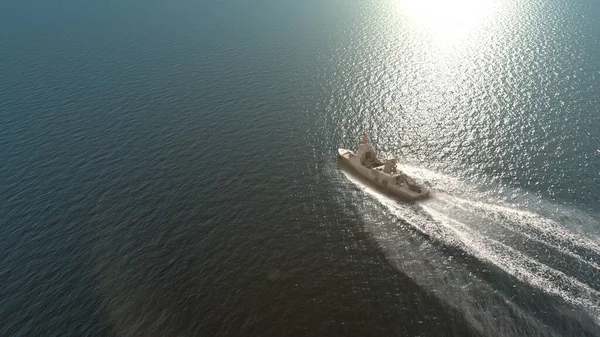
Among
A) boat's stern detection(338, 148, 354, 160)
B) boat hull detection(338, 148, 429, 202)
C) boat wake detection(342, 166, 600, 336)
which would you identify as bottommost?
boat wake detection(342, 166, 600, 336)

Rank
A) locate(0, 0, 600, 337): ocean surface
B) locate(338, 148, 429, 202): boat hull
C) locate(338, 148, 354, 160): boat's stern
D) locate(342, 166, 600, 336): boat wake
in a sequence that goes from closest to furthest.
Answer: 1. locate(342, 166, 600, 336): boat wake
2. locate(0, 0, 600, 337): ocean surface
3. locate(338, 148, 429, 202): boat hull
4. locate(338, 148, 354, 160): boat's stern

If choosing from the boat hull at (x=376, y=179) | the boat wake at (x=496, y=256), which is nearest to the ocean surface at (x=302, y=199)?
the boat wake at (x=496, y=256)

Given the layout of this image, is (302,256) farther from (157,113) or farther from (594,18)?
(594,18)

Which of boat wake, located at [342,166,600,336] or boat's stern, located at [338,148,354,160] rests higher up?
boat's stern, located at [338,148,354,160]

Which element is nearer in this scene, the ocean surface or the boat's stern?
the ocean surface

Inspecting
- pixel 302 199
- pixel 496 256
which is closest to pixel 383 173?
pixel 302 199

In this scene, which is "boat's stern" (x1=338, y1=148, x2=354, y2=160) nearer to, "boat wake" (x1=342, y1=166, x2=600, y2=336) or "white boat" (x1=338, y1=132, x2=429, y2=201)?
"white boat" (x1=338, y1=132, x2=429, y2=201)

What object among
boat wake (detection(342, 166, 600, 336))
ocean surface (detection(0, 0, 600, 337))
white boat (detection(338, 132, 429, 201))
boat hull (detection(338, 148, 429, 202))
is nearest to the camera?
boat wake (detection(342, 166, 600, 336))

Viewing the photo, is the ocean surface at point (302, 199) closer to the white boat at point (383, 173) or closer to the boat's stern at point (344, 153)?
the boat's stern at point (344, 153)

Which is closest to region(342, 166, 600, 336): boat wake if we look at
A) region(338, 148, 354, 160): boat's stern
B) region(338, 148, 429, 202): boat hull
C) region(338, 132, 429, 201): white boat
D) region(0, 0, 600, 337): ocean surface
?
region(0, 0, 600, 337): ocean surface
